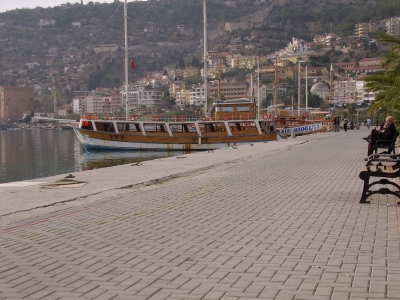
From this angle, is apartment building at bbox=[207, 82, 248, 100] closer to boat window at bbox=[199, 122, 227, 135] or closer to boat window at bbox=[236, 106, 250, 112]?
boat window at bbox=[236, 106, 250, 112]

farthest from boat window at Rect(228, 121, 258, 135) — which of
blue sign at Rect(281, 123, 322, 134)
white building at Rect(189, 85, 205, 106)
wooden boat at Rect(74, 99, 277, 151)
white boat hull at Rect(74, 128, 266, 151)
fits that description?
white building at Rect(189, 85, 205, 106)

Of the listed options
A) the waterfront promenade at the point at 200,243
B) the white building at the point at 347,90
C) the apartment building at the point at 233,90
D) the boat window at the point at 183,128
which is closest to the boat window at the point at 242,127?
the boat window at the point at 183,128

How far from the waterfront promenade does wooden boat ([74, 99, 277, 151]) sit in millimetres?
33163

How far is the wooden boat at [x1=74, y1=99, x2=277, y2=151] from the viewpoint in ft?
146

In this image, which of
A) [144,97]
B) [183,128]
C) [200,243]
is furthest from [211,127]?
[144,97]

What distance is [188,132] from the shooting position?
4575 centimetres

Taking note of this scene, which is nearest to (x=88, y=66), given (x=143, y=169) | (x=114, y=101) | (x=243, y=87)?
(x=114, y=101)

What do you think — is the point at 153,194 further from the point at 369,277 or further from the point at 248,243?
the point at 369,277

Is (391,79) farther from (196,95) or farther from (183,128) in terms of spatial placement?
(196,95)

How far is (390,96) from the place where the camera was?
53.7 feet

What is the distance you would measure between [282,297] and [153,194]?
238 inches

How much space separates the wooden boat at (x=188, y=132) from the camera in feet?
146

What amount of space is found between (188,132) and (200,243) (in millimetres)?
39553

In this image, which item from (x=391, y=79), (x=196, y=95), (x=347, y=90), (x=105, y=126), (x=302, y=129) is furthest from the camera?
(x=347, y=90)
